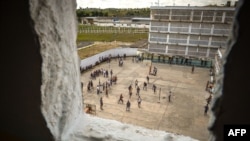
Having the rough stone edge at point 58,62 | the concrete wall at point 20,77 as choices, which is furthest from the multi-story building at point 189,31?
the concrete wall at point 20,77

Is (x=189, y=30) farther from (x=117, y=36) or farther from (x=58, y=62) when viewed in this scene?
(x=58, y=62)

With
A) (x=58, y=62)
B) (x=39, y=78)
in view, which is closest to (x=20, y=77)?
(x=39, y=78)

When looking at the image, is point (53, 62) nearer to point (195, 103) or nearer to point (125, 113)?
point (125, 113)

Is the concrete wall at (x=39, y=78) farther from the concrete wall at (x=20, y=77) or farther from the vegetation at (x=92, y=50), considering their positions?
the vegetation at (x=92, y=50)

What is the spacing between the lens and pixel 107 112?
1512 centimetres

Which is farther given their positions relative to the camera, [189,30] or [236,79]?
[189,30]

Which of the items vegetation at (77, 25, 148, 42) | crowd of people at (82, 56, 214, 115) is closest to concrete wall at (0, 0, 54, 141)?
crowd of people at (82, 56, 214, 115)

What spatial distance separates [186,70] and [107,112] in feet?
47.3

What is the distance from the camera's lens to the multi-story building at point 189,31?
79.3ft

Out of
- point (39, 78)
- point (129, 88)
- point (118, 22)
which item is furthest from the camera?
point (118, 22)

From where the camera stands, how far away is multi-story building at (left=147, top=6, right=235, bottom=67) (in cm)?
2416

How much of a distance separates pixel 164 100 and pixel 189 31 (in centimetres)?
1174

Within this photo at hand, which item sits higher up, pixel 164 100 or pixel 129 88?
pixel 129 88

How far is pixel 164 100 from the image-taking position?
17469 mm
